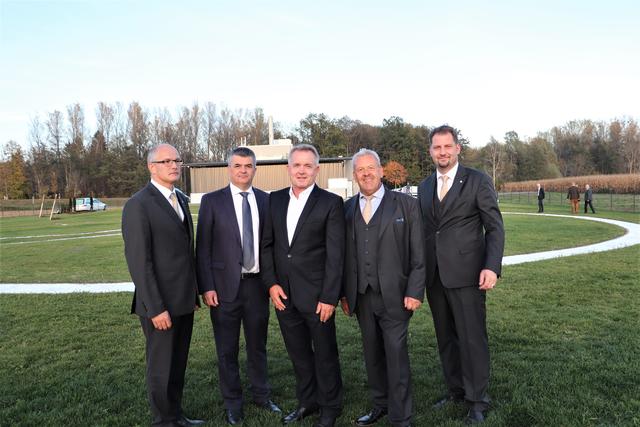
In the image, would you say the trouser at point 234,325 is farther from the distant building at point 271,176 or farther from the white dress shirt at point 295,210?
A: the distant building at point 271,176

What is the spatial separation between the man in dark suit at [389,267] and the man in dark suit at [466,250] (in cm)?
33

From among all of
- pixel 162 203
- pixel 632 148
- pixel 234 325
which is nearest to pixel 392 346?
pixel 234 325

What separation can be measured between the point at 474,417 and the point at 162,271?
263cm

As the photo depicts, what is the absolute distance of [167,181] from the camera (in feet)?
11.4

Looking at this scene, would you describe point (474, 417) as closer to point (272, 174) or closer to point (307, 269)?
point (307, 269)

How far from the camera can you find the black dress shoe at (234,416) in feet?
12.2

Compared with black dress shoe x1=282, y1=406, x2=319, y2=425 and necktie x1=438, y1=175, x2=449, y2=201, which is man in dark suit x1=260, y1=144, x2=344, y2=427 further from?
necktie x1=438, y1=175, x2=449, y2=201

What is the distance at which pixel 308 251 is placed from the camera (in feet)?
11.7

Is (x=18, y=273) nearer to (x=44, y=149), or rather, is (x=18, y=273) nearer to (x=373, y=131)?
(x=44, y=149)

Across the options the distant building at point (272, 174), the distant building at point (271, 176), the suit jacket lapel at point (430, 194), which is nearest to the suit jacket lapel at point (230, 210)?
the suit jacket lapel at point (430, 194)

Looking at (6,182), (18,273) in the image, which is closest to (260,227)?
(18,273)

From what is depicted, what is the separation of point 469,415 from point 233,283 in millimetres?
2130

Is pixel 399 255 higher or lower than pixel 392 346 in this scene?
higher

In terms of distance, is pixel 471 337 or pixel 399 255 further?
pixel 471 337
